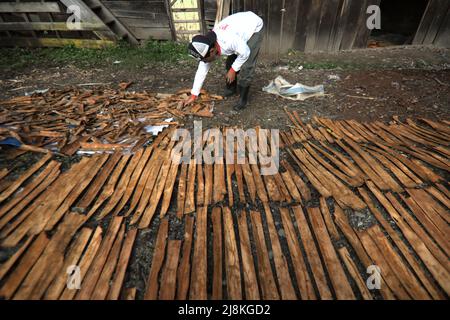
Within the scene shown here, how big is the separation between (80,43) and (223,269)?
7.35 meters

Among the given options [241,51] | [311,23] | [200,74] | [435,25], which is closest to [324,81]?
[311,23]

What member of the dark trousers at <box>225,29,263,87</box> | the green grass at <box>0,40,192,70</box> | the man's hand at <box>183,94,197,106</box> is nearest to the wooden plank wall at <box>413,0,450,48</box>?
the dark trousers at <box>225,29,263,87</box>

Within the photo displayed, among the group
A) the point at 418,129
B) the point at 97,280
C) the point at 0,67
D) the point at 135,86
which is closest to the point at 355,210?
the point at 418,129

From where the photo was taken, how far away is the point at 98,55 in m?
6.57

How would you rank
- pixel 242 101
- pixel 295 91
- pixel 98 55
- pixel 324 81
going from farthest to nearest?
pixel 98 55, pixel 324 81, pixel 295 91, pixel 242 101

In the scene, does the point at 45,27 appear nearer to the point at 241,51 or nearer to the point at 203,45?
the point at 203,45

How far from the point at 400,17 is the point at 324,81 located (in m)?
5.99

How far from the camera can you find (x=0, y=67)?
20.4 ft

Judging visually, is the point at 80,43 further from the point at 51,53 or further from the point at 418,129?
the point at 418,129

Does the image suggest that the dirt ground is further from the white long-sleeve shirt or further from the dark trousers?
the white long-sleeve shirt

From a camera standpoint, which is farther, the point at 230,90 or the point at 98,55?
the point at 98,55

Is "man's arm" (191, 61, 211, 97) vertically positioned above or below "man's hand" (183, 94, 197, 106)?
above

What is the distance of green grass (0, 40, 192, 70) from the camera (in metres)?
6.32

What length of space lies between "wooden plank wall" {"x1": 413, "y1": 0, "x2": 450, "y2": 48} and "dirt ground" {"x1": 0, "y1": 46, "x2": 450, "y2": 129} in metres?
0.26
